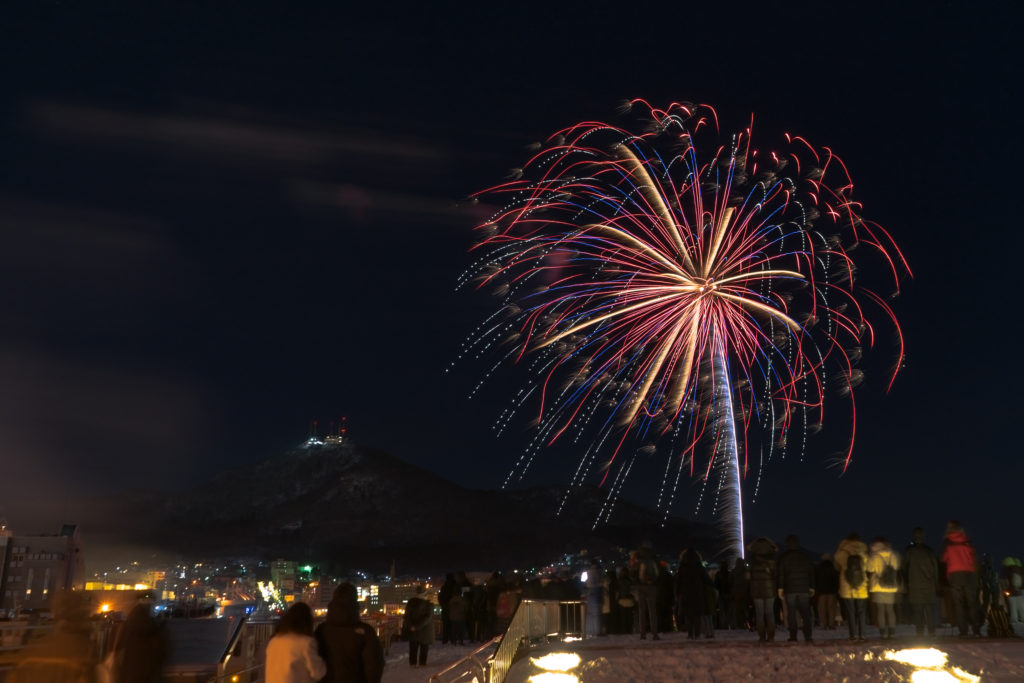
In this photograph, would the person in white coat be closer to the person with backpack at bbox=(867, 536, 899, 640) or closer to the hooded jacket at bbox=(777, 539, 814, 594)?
the hooded jacket at bbox=(777, 539, 814, 594)

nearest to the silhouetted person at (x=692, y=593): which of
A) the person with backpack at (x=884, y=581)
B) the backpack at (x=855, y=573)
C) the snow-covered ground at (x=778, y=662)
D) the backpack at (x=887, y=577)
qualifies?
the snow-covered ground at (x=778, y=662)

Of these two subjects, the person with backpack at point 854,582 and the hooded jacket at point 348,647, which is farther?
the person with backpack at point 854,582

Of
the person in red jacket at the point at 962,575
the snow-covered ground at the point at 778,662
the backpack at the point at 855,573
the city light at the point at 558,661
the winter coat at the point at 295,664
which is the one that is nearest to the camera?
the winter coat at the point at 295,664

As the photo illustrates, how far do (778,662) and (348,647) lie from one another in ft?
22.8

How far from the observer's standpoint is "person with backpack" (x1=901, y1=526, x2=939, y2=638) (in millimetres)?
14117

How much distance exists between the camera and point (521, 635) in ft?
45.6

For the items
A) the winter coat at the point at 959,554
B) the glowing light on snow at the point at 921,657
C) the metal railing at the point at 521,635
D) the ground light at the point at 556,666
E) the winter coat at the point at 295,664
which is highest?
the winter coat at the point at 959,554

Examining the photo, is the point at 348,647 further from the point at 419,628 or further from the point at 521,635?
the point at 419,628

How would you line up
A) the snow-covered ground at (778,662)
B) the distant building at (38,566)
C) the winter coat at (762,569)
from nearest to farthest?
the snow-covered ground at (778,662) < the winter coat at (762,569) < the distant building at (38,566)

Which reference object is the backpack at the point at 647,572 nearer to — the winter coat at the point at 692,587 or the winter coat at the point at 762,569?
the winter coat at the point at 692,587

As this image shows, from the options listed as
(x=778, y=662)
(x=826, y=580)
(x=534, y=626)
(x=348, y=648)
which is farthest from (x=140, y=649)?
(x=826, y=580)

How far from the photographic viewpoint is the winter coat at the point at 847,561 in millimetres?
14172

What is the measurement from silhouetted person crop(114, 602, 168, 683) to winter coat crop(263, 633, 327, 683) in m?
1.12

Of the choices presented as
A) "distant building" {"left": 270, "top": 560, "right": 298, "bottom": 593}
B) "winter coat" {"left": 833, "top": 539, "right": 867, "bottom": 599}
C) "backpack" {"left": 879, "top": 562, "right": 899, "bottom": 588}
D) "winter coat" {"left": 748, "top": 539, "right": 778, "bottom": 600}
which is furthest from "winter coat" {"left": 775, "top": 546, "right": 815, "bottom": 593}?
"distant building" {"left": 270, "top": 560, "right": 298, "bottom": 593}
